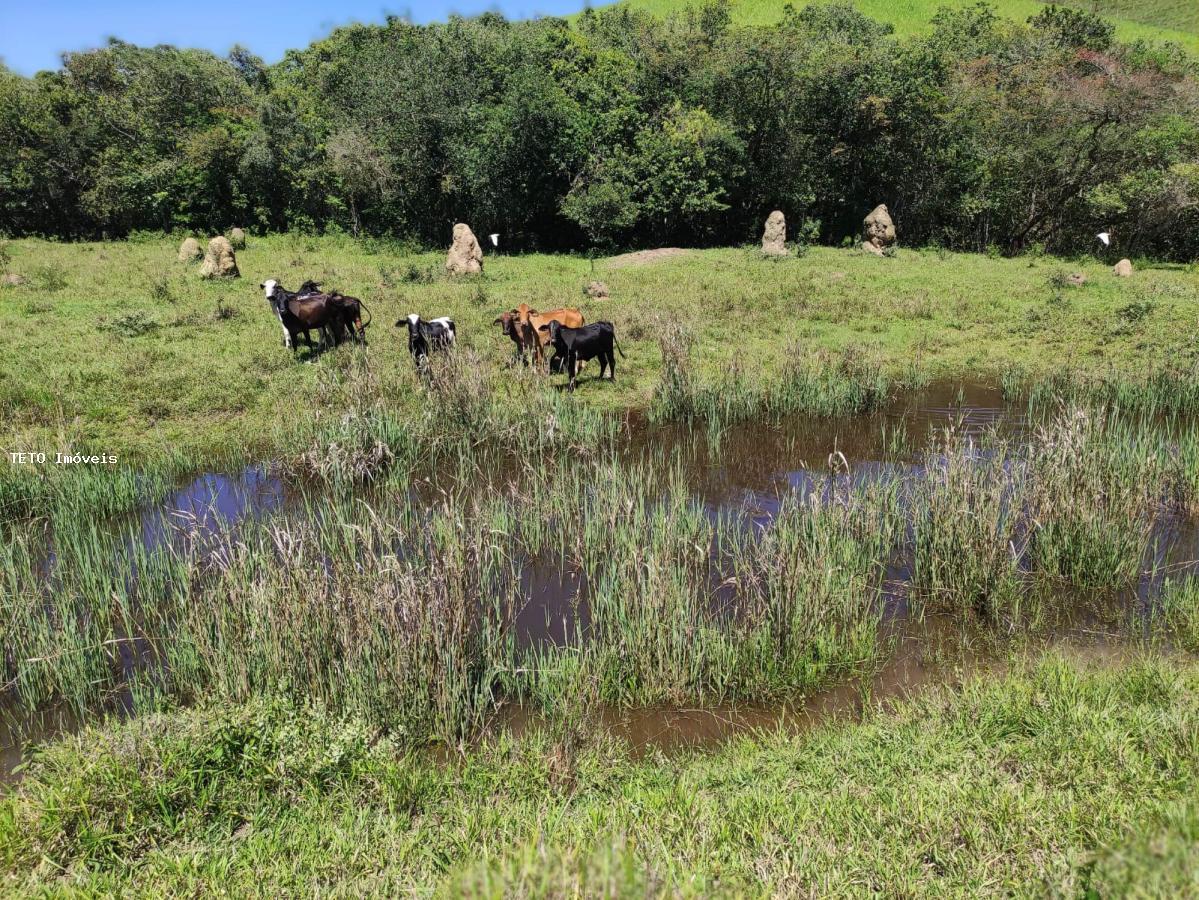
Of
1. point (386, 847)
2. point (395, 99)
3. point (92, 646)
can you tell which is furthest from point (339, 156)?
point (386, 847)

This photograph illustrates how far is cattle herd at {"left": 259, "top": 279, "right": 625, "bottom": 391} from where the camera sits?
10805 mm

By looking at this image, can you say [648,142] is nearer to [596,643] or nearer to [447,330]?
[447,330]

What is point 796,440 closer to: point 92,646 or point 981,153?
point 92,646

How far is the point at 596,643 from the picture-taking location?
4.64 meters

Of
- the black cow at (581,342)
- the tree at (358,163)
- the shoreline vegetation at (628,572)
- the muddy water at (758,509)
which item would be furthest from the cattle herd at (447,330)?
the tree at (358,163)

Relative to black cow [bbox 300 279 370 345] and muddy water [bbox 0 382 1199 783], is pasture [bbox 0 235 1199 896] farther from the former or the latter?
black cow [bbox 300 279 370 345]

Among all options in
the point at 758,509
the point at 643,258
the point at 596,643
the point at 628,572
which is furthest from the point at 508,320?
the point at 643,258

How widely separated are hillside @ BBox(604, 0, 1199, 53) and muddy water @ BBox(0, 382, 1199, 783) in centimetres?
3844

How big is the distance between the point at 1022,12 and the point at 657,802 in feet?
173

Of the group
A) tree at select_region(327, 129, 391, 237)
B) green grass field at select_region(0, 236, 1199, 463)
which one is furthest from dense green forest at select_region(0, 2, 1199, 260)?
green grass field at select_region(0, 236, 1199, 463)

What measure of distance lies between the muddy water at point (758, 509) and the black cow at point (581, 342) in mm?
1713

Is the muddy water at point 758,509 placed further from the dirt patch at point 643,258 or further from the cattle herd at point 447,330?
the dirt patch at point 643,258

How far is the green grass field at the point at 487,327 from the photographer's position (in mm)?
9469

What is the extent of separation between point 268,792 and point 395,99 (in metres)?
25.7
